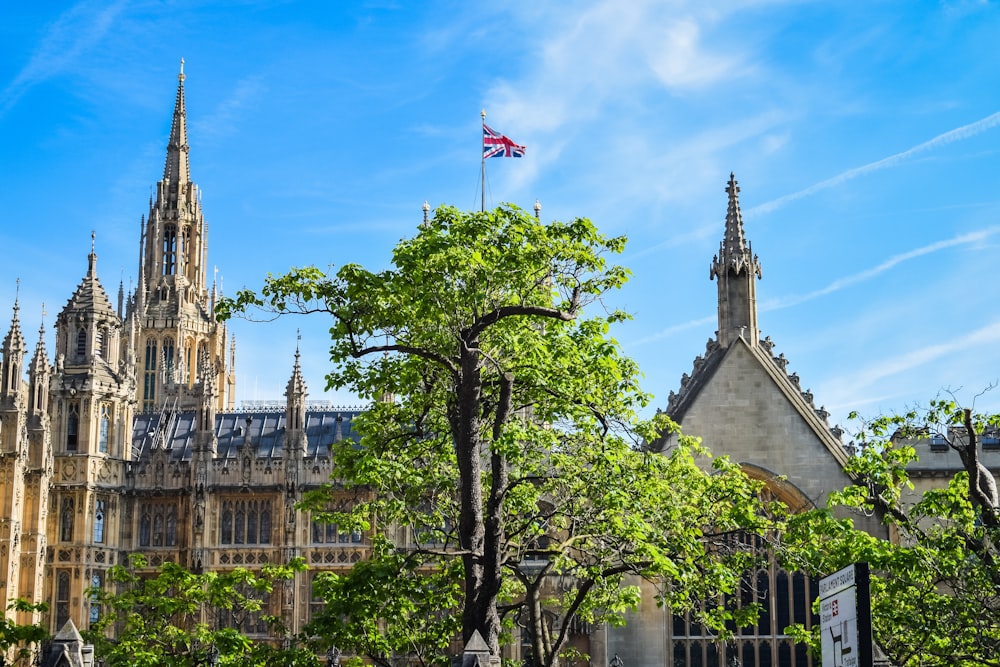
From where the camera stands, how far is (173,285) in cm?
9819

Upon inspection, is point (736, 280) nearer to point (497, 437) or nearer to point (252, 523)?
point (497, 437)

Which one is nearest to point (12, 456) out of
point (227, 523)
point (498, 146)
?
point (227, 523)

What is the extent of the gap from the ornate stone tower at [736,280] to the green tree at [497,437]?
17.7 m

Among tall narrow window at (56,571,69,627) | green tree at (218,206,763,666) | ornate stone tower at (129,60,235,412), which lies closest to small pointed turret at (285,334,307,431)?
tall narrow window at (56,571,69,627)

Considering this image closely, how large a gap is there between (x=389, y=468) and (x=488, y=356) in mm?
2548

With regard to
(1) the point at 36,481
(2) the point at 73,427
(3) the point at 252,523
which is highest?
(2) the point at 73,427

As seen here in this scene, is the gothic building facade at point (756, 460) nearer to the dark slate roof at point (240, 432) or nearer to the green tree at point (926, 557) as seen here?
the green tree at point (926, 557)

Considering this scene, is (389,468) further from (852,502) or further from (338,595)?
(852,502)

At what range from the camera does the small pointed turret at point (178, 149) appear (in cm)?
9650

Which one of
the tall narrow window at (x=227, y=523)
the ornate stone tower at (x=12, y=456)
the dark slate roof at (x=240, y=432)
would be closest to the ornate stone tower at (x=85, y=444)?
the dark slate roof at (x=240, y=432)

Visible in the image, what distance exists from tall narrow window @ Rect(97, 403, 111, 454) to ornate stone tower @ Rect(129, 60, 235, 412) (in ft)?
122

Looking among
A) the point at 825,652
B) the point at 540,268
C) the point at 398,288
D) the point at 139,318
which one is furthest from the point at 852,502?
the point at 139,318

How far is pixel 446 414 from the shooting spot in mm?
25984

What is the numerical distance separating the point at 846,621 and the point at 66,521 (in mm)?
49080
